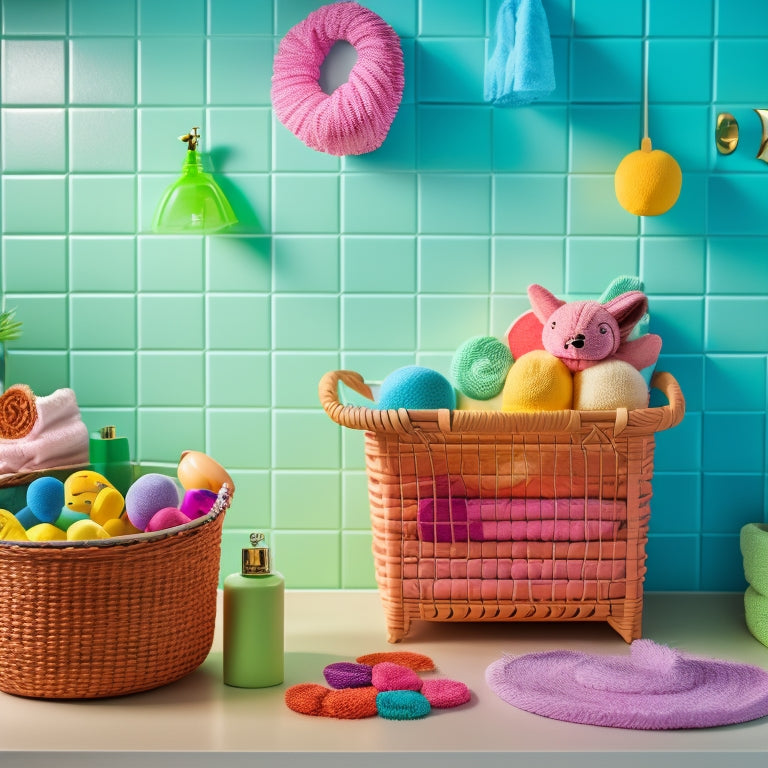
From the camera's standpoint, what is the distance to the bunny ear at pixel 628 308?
1.17 meters

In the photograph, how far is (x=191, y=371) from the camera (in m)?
1.41

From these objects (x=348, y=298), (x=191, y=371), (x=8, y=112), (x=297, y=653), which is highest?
(x=8, y=112)

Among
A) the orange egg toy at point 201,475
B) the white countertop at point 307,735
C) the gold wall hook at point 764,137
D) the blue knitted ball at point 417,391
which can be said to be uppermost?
the gold wall hook at point 764,137

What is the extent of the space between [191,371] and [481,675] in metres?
0.65

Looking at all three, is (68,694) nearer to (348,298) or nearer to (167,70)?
(348,298)

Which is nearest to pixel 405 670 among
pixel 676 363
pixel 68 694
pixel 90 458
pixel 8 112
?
pixel 68 694

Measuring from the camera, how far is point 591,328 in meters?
1.16

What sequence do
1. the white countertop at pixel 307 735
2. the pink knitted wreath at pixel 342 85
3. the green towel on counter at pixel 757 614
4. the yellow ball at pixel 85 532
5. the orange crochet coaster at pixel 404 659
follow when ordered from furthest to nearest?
1. the pink knitted wreath at pixel 342 85
2. the green towel on counter at pixel 757 614
3. the orange crochet coaster at pixel 404 659
4. the yellow ball at pixel 85 532
5. the white countertop at pixel 307 735

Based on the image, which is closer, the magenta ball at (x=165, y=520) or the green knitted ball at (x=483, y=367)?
the magenta ball at (x=165, y=520)

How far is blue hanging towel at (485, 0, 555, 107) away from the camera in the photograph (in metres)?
1.23

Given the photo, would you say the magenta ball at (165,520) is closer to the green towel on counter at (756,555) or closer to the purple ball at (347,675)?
the purple ball at (347,675)

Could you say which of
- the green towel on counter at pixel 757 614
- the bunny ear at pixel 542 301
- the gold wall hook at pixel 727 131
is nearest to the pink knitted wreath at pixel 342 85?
the bunny ear at pixel 542 301

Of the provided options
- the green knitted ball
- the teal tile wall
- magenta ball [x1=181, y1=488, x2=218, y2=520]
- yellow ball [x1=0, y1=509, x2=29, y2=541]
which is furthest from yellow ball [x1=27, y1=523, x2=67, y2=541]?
the green knitted ball

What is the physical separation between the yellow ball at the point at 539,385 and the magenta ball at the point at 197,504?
396 millimetres
